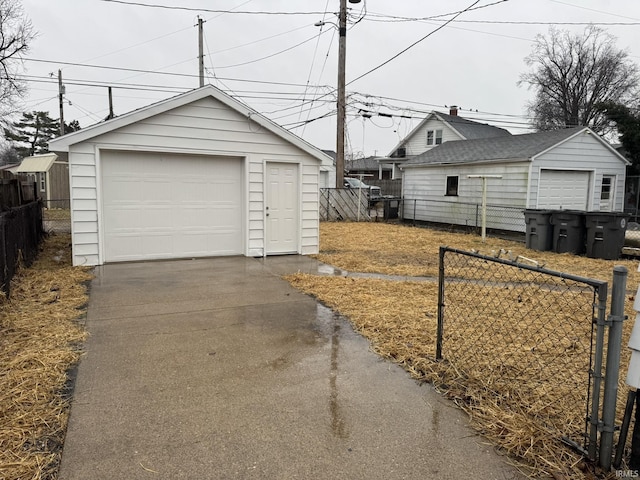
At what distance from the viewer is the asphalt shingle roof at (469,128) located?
89.1 ft

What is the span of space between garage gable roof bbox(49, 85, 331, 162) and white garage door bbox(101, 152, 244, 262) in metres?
0.56

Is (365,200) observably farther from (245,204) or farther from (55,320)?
(55,320)

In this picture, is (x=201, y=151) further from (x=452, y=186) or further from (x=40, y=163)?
(x=40, y=163)

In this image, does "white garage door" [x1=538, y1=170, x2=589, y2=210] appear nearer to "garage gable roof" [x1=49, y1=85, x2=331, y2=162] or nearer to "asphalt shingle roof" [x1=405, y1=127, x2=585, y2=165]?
"asphalt shingle roof" [x1=405, y1=127, x2=585, y2=165]

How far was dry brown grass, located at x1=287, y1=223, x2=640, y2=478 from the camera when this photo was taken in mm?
2508

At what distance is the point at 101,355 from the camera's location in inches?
150

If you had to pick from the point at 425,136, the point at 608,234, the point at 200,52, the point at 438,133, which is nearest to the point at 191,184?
the point at 608,234

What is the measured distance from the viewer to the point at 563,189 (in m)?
14.2

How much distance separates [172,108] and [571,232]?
8939 mm

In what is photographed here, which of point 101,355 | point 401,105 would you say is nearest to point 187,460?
point 101,355

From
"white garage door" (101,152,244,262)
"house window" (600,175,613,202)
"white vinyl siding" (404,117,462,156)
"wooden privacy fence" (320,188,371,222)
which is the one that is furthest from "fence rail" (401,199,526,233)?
"white vinyl siding" (404,117,462,156)

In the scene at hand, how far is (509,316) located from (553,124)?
35770 mm

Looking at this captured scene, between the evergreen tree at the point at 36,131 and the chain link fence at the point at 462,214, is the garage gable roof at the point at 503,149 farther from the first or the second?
the evergreen tree at the point at 36,131

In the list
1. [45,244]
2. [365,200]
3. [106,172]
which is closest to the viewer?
[106,172]
